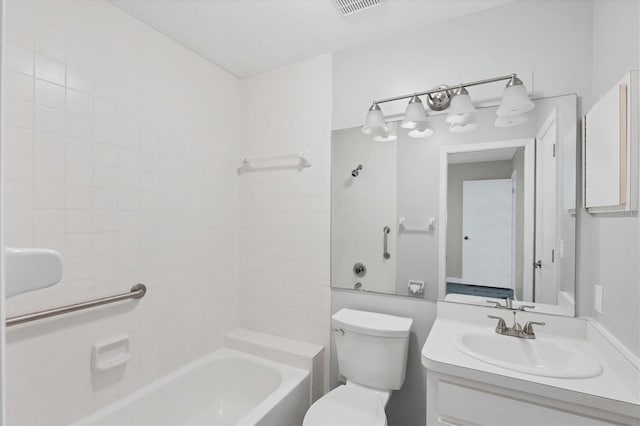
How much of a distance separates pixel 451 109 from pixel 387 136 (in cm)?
40

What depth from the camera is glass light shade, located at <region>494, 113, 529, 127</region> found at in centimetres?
156

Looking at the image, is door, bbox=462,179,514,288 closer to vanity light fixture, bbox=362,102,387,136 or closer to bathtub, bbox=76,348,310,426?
vanity light fixture, bbox=362,102,387,136

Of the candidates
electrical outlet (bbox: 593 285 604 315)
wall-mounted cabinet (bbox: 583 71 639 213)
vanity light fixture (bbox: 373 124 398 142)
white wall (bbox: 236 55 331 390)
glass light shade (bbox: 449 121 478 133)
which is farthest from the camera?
white wall (bbox: 236 55 331 390)

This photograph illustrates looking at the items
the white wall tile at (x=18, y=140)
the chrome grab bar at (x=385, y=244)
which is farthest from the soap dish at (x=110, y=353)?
the chrome grab bar at (x=385, y=244)

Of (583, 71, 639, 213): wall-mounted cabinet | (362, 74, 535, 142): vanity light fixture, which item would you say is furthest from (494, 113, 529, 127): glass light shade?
(583, 71, 639, 213): wall-mounted cabinet

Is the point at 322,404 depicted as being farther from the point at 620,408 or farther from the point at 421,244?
the point at 620,408

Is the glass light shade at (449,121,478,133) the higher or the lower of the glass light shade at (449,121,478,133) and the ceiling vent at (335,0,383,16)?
the lower

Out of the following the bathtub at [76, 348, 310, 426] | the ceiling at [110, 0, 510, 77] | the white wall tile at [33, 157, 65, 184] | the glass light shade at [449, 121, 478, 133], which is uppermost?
the ceiling at [110, 0, 510, 77]

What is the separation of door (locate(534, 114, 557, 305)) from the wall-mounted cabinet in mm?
128

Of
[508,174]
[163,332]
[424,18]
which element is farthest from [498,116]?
[163,332]

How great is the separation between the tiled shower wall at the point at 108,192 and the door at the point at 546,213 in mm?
1907

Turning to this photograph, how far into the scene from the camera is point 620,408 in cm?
98

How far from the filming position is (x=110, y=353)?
158 centimetres

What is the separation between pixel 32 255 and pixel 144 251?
1727 mm
